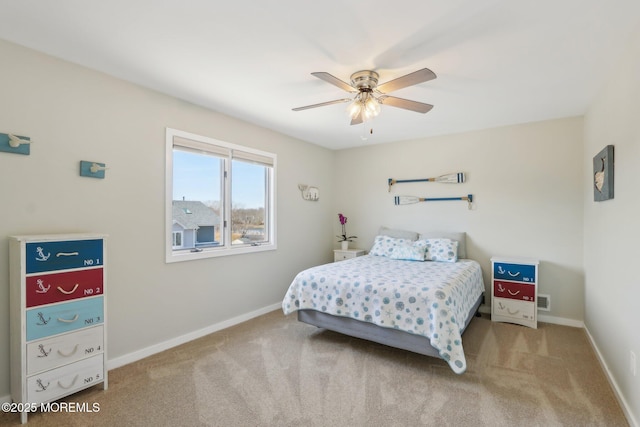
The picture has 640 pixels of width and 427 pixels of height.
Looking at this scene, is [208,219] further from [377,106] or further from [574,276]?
[574,276]

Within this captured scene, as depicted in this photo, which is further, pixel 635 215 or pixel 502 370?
pixel 502 370

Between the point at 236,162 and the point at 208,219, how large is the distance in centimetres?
76

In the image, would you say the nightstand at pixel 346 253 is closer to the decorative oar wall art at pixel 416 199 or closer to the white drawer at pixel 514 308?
the decorative oar wall art at pixel 416 199

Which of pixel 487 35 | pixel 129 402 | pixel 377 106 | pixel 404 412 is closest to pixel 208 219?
pixel 129 402

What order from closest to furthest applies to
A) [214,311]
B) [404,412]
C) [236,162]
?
1. [404,412]
2. [214,311]
3. [236,162]

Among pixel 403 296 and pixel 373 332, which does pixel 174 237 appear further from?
pixel 403 296

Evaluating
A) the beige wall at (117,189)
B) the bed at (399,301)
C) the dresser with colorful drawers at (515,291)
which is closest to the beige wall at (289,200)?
the beige wall at (117,189)

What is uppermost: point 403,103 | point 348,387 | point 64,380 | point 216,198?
point 403,103

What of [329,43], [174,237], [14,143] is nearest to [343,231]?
[174,237]

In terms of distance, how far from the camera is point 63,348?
2.06 metres

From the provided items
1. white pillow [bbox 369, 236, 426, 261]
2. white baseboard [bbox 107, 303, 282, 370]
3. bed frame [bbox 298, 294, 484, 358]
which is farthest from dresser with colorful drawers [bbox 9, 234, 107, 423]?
white pillow [bbox 369, 236, 426, 261]

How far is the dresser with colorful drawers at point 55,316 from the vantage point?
75.7 inches

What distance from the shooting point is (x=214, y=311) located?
3.40 meters

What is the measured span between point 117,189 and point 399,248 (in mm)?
3199
